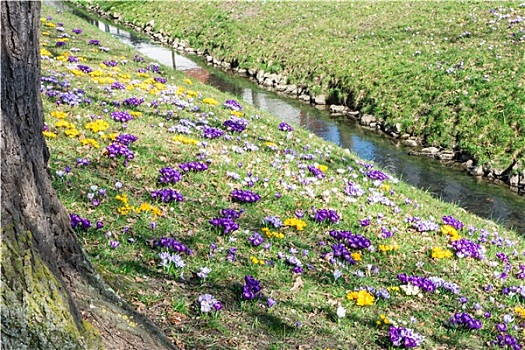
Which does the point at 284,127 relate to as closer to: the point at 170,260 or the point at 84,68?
the point at 84,68

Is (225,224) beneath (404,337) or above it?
above

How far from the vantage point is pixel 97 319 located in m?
3.63

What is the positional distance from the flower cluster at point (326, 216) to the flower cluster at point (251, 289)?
2277 millimetres

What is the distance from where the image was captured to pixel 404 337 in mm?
5266

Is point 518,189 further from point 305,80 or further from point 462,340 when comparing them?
point 305,80

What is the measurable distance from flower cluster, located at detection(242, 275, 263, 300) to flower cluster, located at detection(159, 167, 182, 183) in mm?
2632

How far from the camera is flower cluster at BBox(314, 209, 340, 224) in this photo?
7543mm

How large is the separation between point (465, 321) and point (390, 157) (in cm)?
960

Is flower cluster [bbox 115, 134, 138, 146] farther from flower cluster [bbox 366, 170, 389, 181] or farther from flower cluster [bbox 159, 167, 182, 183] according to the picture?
flower cluster [bbox 366, 170, 389, 181]

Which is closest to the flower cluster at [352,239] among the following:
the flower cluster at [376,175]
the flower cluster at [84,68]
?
the flower cluster at [376,175]

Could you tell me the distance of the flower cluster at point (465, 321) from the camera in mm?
5863

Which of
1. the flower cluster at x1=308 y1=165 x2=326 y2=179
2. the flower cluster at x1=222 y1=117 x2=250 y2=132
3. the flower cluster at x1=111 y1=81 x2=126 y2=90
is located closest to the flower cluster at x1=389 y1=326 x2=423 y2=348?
the flower cluster at x1=308 y1=165 x2=326 y2=179

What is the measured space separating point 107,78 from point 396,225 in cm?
847

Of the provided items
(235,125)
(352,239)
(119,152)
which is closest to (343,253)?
(352,239)
